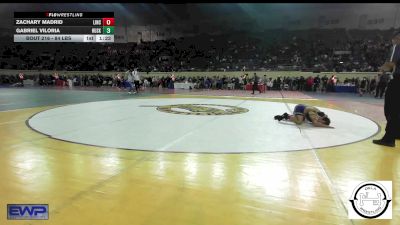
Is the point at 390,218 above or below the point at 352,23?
below

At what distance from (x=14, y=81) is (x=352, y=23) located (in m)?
30.4

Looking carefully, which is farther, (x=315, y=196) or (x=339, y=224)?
(x=315, y=196)

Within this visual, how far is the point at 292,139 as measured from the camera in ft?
18.7

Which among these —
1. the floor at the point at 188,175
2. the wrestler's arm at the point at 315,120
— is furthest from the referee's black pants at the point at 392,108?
the wrestler's arm at the point at 315,120

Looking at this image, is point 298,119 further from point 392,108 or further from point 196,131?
point 196,131

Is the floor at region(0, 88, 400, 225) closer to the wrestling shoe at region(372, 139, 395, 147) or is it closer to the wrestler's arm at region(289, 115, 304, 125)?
the wrestling shoe at region(372, 139, 395, 147)

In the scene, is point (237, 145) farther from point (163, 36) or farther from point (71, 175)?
point (163, 36)

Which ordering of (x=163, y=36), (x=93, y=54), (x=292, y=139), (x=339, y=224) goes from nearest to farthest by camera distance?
(x=339, y=224) → (x=292, y=139) → (x=163, y=36) → (x=93, y=54)

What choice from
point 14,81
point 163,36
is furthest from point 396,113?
point 14,81

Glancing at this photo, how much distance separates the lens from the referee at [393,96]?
5.16 metres

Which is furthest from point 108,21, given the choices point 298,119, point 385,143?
point 385,143

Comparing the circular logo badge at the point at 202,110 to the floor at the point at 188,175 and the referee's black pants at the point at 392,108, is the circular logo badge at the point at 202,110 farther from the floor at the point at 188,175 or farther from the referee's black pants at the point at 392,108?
the referee's black pants at the point at 392,108
